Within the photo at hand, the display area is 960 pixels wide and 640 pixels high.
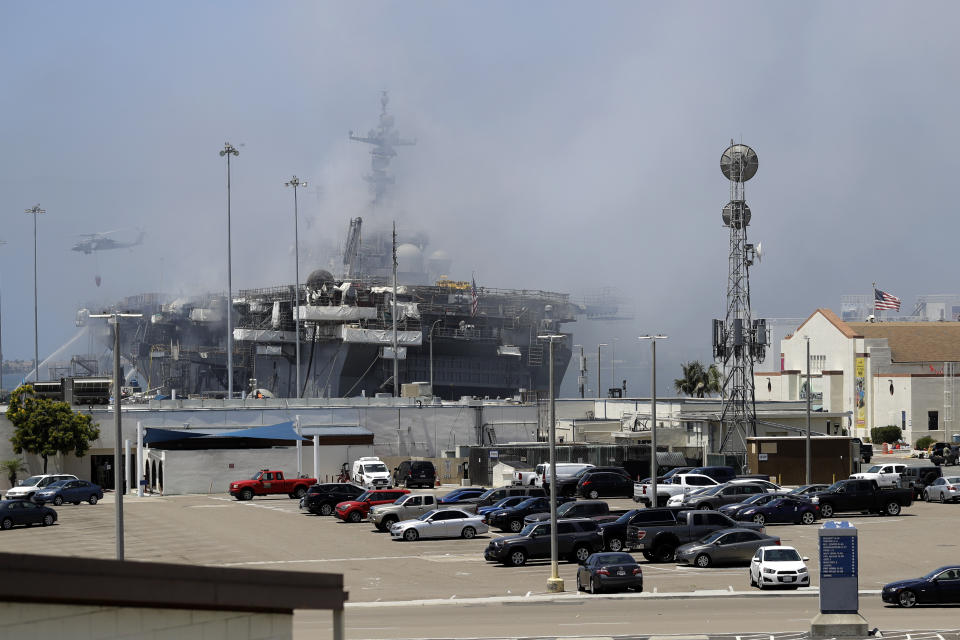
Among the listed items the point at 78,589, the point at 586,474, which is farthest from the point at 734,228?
the point at 78,589

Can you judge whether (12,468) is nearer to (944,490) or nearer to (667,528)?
(667,528)

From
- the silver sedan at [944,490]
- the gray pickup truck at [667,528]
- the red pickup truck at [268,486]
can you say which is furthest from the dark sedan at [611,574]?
the red pickup truck at [268,486]

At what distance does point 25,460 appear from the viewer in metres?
69.8

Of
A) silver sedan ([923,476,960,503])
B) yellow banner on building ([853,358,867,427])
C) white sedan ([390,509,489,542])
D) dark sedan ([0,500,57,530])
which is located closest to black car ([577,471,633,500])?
white sedan ([390,509,489,542])

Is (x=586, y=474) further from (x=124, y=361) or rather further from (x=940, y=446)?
(x=124, y=361)

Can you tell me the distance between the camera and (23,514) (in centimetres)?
4822

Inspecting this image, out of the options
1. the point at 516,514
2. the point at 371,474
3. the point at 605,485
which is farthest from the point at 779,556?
the point at 371,474

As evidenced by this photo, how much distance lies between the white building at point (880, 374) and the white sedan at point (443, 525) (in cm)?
5930

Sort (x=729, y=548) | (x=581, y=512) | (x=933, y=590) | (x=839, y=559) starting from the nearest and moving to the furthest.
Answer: (x=839, y=559)
(x=933, y=590)
(x=729, y=548)
(x=581, y=512)

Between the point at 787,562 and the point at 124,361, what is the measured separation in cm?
13833

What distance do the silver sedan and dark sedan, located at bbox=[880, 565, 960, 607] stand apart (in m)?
29.7

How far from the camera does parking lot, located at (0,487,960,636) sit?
33438 millimetres

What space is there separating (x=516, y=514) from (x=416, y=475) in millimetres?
21860

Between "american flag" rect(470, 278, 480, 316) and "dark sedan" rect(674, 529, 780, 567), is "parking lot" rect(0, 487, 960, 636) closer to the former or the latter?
"dark sedan" rect(674, 529, 780, 567)
